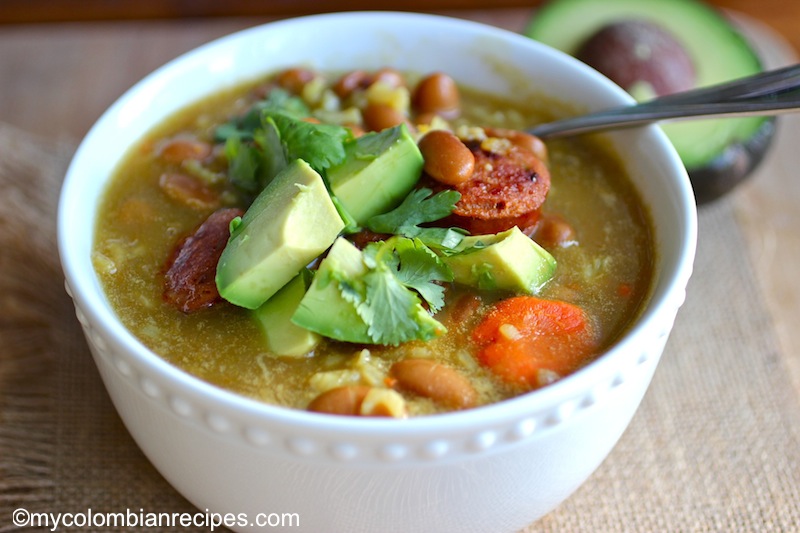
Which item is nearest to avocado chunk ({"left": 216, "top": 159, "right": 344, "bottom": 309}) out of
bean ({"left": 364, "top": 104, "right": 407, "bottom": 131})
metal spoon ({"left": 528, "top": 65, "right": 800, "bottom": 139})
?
bean ({"left": 364, "top": 104, "right": 407, "bottom": 131})

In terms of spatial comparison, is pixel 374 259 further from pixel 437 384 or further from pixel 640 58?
pixel 640 58

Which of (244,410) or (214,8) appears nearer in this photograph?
(244,410)

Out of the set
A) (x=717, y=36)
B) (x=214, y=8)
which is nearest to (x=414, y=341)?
(x=717, y=36)

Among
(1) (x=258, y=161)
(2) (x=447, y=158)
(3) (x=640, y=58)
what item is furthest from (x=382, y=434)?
(3) (x=640, y=58)

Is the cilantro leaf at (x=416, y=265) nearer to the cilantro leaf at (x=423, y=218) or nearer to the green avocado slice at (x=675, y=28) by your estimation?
the cilantro leaf at (x=423, y=218)

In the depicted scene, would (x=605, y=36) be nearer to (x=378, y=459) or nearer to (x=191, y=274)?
(x=191, y=274)

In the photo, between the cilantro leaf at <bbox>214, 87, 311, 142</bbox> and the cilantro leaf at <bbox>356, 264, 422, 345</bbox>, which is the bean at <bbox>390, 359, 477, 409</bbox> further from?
the cilantro leaf at <bbox>214, 87, 311, 142</bbox>

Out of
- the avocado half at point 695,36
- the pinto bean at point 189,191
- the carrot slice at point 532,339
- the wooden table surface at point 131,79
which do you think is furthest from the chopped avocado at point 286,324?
the avocado half at point 695,36
